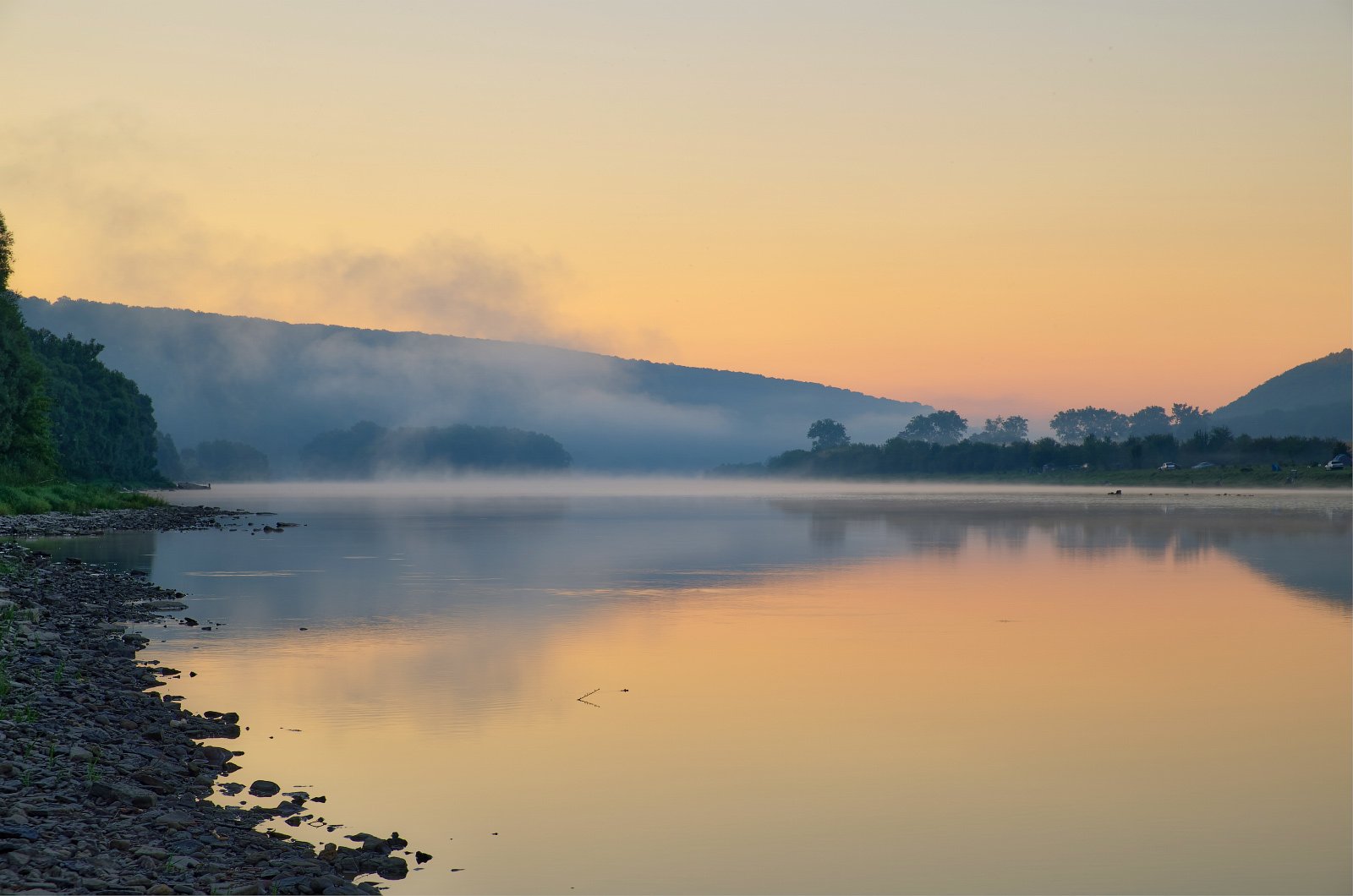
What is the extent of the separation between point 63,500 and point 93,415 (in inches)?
2452

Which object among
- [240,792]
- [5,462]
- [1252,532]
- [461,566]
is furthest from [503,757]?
[5,462]

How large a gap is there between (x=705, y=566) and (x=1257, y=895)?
4086cm

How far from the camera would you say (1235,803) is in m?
16.3

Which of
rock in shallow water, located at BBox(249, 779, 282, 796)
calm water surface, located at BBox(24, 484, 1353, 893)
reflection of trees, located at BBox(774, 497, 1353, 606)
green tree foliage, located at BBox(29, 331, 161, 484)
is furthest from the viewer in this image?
green tree foliage, located at BBox(29, 331, 161, 484)

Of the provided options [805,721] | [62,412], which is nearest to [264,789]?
[805,721]

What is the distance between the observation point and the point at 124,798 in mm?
14289

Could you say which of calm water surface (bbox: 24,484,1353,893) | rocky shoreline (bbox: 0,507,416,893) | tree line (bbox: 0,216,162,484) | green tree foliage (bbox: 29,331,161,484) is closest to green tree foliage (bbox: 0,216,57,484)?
tree line (bbox: 0,216,162,484)

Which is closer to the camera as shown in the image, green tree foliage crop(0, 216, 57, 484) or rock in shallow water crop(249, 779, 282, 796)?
rock in shallow water crop(249, 779, 282, 796)

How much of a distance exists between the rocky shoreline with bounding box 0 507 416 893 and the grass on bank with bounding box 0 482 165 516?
2268 inches

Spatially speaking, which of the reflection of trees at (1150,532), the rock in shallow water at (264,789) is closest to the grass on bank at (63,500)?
the reflection of trees at (1150,532)

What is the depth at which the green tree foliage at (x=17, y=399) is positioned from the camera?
88812mm

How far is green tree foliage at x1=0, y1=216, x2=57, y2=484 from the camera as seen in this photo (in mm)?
88812

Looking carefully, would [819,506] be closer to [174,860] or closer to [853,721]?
[853,721]

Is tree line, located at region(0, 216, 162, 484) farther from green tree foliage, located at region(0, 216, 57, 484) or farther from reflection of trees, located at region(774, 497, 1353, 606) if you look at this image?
reflection of trees, located at region(774, 497, 1353, 606)
